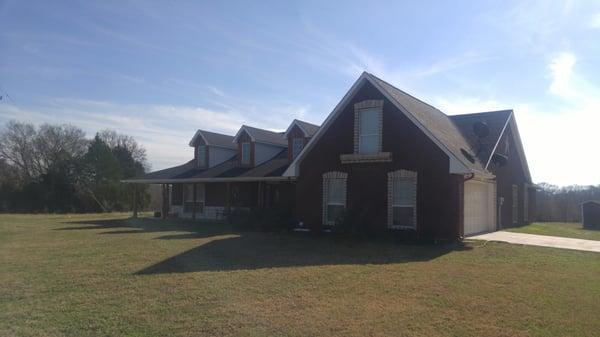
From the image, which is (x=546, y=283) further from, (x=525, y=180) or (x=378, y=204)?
(x=525, y=180)

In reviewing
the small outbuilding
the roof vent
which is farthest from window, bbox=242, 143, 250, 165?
A: the small outbuilding

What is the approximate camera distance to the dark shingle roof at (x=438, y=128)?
15719 millimetres

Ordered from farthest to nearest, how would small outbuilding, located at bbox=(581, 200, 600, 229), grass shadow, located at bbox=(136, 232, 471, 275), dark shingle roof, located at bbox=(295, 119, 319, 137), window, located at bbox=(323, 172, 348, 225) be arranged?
small outbuilding, located at bbox=(581, 200, 600, 229) < dark shingle roof, located at bbox=(295, 119, 319, 137) < window, located at bbox=(323, 172, 348, 225) < grass shadow, located at bbox=(136, 232, 471, 275)

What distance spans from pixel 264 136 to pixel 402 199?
41.0ft

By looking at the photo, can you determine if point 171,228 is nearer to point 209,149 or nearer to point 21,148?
point 209,149

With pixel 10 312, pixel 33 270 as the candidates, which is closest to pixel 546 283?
pixel 10 312

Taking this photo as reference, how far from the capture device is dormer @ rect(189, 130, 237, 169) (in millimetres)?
28234

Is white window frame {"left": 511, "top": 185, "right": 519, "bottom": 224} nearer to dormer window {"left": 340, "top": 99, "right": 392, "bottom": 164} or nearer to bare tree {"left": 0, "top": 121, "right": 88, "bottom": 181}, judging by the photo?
dormer window {"left": 340, "top": 99, "right": 392, "bottom": 164}

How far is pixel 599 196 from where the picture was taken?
4338 centimetres

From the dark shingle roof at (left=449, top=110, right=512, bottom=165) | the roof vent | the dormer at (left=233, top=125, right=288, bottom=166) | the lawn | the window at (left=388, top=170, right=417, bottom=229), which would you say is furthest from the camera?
the dormer at (left=233, top=125, right=288, bottom=166)

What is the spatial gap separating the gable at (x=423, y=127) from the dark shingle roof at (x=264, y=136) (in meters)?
7.43

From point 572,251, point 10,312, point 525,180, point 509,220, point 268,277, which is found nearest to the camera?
point 10,312

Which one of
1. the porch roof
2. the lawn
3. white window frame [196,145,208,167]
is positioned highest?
white window frame [196,145,208,167]

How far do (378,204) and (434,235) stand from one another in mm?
2350
